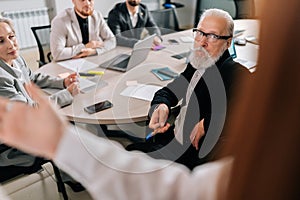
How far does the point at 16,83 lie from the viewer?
1654mm

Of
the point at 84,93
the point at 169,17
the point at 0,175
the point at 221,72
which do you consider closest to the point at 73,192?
the point at 0,175

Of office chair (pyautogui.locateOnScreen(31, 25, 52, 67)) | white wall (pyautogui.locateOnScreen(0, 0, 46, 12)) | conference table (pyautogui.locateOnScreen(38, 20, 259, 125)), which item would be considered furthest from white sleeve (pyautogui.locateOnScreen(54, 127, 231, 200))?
white wall (pyautogui.locateOnScreen(0, 0, 46, 12))

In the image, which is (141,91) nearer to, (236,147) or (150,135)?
(150,135)

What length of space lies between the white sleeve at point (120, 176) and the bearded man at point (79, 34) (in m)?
2.08

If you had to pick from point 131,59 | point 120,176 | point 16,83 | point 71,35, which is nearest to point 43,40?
point 71,35

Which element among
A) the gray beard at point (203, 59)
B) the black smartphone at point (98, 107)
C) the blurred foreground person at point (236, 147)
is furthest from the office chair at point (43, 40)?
the blurred foreground person at point (236, 147)

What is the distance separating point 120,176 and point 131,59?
6.21ft

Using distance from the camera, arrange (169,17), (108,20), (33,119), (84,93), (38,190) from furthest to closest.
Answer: (169,17)
(108,20)
(38,190)
(84,93)
(33,119)

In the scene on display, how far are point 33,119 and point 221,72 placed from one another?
130 centimetres

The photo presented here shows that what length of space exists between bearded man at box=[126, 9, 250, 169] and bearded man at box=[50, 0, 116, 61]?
1.05 m

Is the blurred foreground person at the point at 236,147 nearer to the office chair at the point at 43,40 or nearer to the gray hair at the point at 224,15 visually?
the gray hair at the point at 224,15

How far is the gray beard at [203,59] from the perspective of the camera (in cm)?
165

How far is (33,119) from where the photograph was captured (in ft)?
1.40

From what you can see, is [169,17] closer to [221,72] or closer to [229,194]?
[221,72]
